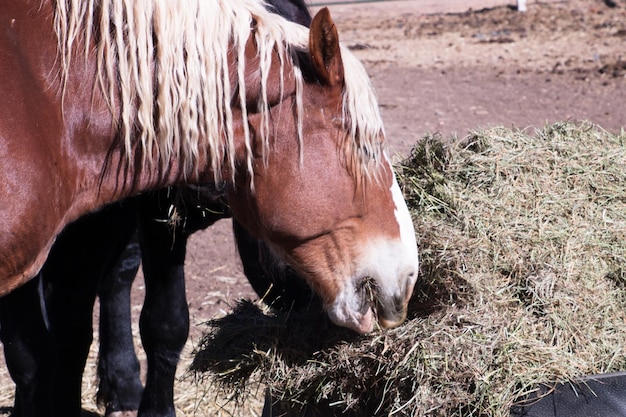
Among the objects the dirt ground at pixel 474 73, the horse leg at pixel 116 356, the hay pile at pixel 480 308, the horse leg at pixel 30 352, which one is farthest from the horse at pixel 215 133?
the dirt ground at pixel 474 73

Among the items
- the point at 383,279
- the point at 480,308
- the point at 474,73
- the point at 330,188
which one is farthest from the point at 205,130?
the point at 474,73

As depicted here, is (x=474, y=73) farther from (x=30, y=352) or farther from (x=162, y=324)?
(x=30, y=352)

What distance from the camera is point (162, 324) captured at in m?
3.40

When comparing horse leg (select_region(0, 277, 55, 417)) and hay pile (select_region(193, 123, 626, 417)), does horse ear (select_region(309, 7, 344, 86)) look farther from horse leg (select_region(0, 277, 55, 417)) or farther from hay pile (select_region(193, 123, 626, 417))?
horse leg (select_region(0, 277, 55, 417))

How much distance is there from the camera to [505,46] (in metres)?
9.66

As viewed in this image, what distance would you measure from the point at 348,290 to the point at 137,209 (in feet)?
4.14

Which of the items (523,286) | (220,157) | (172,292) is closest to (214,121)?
(220,157)

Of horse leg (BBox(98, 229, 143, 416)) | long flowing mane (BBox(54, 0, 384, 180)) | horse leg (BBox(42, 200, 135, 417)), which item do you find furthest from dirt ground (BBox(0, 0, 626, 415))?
long flowing mane (BBox(54, 0, 384, 180))

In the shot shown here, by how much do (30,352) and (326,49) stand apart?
181 cm

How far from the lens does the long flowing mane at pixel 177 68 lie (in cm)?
203

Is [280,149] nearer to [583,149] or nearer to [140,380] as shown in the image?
[583,149]

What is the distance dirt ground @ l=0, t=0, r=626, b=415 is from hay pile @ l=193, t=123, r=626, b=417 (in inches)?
68.8

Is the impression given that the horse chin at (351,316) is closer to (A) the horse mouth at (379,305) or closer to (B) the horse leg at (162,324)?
(A) the horse mouth at (379,305)

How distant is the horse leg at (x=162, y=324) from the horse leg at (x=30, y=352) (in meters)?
0.41
